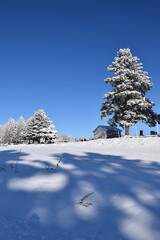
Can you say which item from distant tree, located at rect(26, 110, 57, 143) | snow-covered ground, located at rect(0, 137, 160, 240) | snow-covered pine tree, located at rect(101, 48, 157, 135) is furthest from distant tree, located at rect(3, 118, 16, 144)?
snow-covered ground, located at rect(0, 137, 160, 240)

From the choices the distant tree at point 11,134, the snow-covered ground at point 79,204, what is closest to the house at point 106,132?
the distant tree at point 11,134

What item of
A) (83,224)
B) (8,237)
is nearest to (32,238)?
(8,237)

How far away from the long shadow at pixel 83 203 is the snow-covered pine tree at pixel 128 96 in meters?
20.1

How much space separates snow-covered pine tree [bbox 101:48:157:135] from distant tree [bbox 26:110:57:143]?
22.6 metres

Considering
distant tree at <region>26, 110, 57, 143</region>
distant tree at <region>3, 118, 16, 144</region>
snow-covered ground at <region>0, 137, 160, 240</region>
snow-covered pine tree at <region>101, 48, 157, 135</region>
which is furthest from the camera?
distant tree at <region>3, 118, 16, 144</region>

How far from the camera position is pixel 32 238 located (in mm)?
2014

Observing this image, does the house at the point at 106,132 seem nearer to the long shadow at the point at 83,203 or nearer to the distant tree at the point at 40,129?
the distant tree at the point at 40,129

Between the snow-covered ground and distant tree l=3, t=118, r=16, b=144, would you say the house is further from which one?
the snow-covered ground

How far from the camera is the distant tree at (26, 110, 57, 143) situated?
46019mm

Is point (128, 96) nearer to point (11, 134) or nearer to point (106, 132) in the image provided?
point (106, 132)

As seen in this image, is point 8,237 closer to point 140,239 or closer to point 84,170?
point 140,239

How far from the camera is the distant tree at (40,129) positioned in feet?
151

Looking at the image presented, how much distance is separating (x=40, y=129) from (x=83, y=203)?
4478 centimetres

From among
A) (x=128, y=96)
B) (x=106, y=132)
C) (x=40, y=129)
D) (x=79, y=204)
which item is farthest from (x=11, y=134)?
(x=79, y=204)
